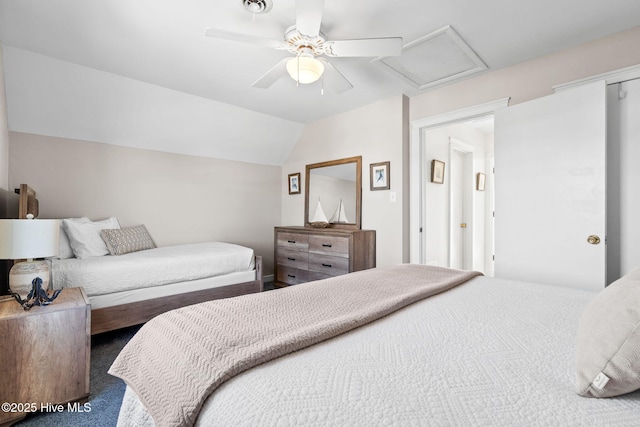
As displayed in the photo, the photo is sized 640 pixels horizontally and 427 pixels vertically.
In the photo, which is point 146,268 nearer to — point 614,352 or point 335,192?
point 335,192

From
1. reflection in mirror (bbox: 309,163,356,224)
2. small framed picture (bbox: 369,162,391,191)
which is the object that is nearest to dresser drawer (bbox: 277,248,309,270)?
reflection in mirror (bbox: 309,163,356,224)

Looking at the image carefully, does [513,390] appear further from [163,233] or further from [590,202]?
[163,233]

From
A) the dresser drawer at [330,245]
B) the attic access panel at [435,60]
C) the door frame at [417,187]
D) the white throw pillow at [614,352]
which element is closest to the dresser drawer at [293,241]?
the dresser drawer at [330,245]

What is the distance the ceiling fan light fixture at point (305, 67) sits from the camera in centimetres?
195

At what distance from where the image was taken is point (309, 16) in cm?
157

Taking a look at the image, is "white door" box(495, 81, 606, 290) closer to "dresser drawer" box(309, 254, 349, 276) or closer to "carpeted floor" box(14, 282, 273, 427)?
"dresser drawer" box(309, 254, 349, 276)

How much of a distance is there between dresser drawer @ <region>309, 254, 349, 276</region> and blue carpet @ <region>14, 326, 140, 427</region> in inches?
77.8

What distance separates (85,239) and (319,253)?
7.60ft

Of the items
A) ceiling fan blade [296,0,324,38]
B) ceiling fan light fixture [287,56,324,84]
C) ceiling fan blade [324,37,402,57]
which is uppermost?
ceiling fan blade [296,0,324,38]

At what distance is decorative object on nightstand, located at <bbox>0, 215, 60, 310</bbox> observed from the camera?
1503mm

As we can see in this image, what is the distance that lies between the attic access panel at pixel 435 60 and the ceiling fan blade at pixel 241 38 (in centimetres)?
96

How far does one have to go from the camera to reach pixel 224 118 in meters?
3.65

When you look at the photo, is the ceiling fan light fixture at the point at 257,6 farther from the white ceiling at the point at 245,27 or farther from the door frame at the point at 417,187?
the door frame at the point at 417,187

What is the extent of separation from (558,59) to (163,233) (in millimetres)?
4306
